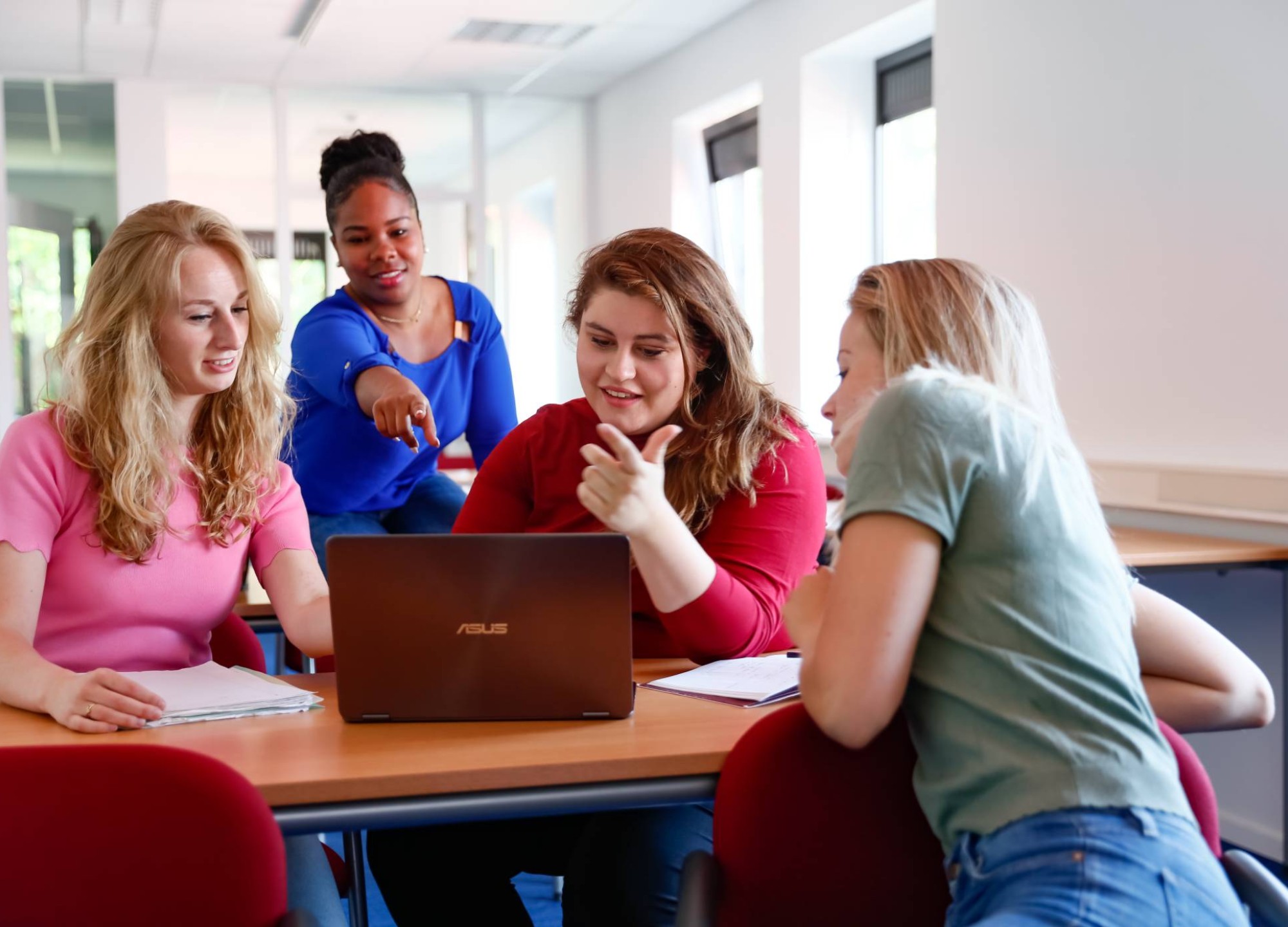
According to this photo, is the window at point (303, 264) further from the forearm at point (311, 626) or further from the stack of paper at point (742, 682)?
the stack of paper at point (742, 682)

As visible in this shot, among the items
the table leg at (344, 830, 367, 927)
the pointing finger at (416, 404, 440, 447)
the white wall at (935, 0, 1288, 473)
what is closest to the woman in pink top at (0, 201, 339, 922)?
the table leg at (344, 830, 367, 927)

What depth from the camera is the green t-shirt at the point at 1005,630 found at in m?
1.13

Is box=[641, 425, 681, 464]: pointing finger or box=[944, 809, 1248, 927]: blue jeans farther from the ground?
box=[641, 425, 681, 464]: pointing finger

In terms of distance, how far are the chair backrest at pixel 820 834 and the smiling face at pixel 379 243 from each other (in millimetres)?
1821

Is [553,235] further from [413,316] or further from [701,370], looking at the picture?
[701,370]

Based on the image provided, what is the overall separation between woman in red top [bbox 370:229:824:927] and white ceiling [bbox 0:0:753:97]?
4.43 metres

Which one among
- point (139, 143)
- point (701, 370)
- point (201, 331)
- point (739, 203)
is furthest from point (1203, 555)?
point (139, 143)

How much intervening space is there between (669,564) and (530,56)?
6.09 meters

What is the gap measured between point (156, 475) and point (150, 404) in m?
0.10

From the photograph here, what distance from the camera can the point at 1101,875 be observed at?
42.2 inches

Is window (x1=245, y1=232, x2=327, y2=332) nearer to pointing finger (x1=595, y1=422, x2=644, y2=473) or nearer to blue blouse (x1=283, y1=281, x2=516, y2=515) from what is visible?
blue blouse (x1=283, y1=281, x2=516, y2=515)

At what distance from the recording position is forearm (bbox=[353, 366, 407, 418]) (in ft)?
8.05

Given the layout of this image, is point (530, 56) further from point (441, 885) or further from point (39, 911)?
Answer: point (39, 911)

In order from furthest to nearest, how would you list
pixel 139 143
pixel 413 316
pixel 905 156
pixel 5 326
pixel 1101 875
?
pixel 139 143
pixel 5 326
pixel 905 156
pixel 413 316
pixel 1101 875
